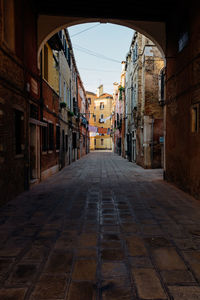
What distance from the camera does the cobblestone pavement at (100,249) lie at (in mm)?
2193

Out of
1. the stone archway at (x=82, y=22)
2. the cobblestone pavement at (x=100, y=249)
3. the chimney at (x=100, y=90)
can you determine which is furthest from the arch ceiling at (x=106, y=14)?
the chimney at (x=100, y=90)

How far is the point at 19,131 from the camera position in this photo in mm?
6555

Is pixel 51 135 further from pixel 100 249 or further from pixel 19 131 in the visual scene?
pixel 100 249

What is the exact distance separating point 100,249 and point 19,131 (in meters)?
4.68

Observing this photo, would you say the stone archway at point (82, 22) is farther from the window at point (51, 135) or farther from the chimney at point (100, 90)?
the chimney at point (100, 90)

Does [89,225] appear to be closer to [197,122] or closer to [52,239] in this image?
[52,239]

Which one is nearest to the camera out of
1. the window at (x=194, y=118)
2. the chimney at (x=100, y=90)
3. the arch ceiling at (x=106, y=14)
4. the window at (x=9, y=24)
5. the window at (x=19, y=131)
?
the window at (x=9, y=24)

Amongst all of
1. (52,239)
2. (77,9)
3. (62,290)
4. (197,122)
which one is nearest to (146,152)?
(197,122)

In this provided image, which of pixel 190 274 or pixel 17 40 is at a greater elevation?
pixel 17 40

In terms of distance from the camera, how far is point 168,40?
819 cm

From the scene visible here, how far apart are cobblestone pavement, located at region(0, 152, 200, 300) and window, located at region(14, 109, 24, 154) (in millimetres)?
1712

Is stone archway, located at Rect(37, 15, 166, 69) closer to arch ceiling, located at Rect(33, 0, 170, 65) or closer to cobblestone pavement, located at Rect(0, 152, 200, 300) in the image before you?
arch ceiling, located at Rect(33, 0, 170, 65)

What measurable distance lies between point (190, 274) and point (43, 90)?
826 centimetres

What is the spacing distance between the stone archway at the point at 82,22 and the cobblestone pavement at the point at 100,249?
20.0 feet
